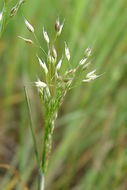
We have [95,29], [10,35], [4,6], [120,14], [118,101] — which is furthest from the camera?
[10,35]


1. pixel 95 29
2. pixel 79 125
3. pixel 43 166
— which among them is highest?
pixel 95 29

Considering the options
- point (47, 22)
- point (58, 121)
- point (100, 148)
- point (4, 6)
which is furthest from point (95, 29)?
point (4, 6)

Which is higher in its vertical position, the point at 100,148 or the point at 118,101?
the point at 118,101

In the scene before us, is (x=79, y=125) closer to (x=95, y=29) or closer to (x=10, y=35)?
(x=95, y=29)

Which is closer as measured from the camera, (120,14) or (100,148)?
(100,148)

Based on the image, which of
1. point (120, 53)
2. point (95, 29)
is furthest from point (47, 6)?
point (120, 53)

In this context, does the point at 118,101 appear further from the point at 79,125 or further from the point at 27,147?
the point at 27,147

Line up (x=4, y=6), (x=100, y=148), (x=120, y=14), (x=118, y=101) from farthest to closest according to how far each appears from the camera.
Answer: (x=120, y=14), (x=118, y=101), (x=100, y=148), (x=4, y=6)
